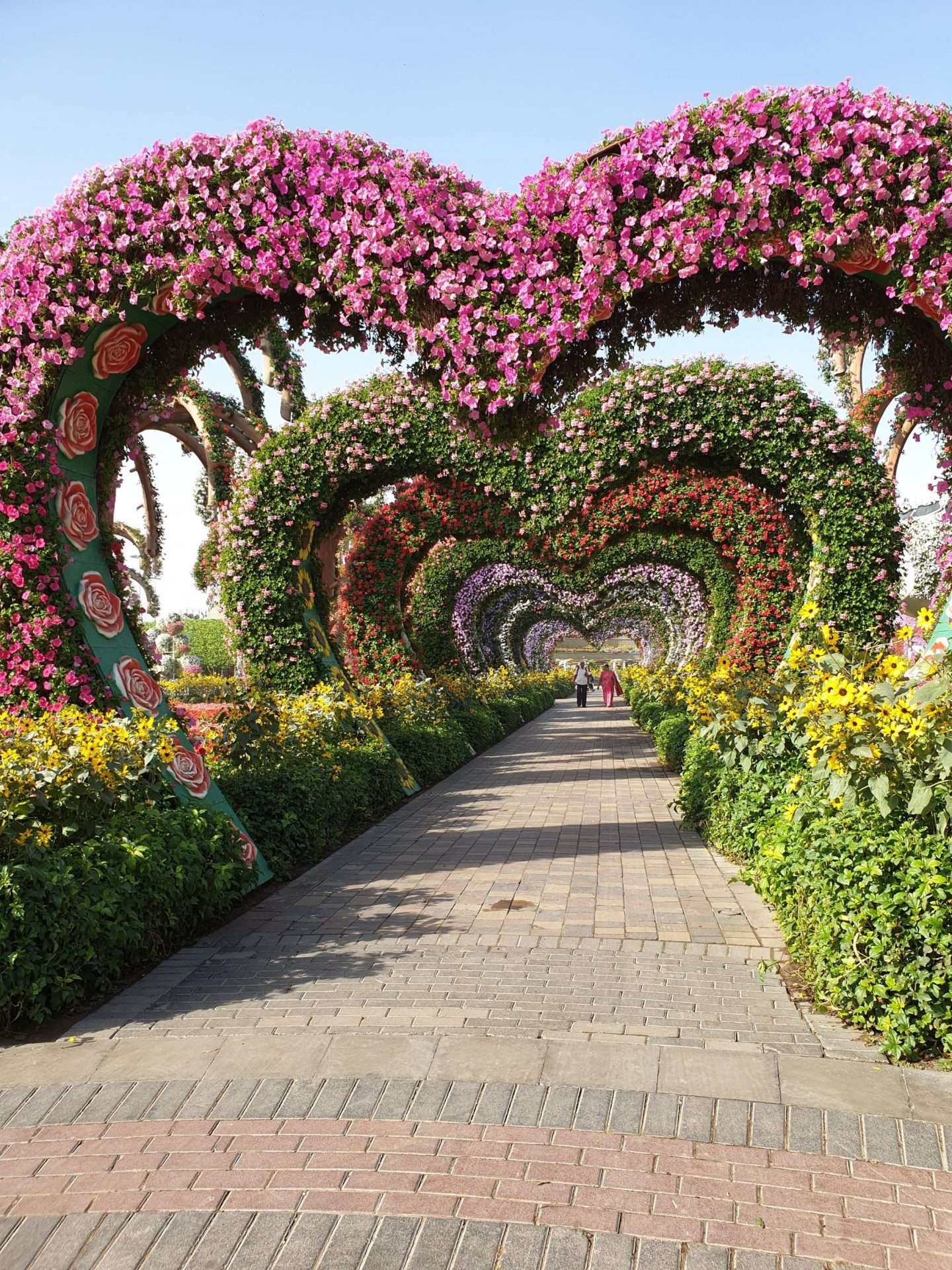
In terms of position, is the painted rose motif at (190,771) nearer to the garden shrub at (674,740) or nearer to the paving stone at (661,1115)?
the paving stone at (661,1115)

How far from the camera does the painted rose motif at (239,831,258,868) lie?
5750 millimetres

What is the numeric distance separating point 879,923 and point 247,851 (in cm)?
369

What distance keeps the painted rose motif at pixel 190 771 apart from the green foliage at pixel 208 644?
32.4 m

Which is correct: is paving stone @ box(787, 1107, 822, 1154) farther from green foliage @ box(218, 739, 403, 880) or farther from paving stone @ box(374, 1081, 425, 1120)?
green foliage @ box(218, 739, 403, 880)

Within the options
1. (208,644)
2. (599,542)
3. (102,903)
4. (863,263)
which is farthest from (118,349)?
(208,644)

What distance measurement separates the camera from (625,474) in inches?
438

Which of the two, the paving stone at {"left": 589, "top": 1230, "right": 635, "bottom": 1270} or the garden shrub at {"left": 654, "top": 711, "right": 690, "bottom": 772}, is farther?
the garden shrub at {"left": 654, "top": 711, "right": 690, "bottom": 772}

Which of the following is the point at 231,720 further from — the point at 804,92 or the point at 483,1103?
the point at 804,92

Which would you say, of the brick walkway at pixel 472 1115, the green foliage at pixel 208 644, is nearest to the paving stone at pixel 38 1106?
the brick walkway at pixel 472 1115

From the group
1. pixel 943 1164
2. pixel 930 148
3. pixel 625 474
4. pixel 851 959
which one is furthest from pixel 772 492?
pixel 943 1164

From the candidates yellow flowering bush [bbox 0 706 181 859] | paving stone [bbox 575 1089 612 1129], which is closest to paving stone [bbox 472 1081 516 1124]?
paving stone [bbox 575 1089 612 1129]

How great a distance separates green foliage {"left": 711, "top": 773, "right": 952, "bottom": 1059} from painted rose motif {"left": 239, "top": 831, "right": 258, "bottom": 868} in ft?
10.2

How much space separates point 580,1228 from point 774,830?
9.57 ft

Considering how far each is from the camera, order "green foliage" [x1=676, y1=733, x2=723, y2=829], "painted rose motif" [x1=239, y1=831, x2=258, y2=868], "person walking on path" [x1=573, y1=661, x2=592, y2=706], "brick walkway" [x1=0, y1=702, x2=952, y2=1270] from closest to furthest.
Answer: "brick walkway" [x1=0, y1=702, x2=952, y2=1270] → "painted rose motif" [x1=239, y1=831, x2=258, y2=868] → "green foliage" [x1=676, y1=733, x2=723, y2=829] → "person walking on path" [x1=573, y1=661, x2=592, y2=706]
